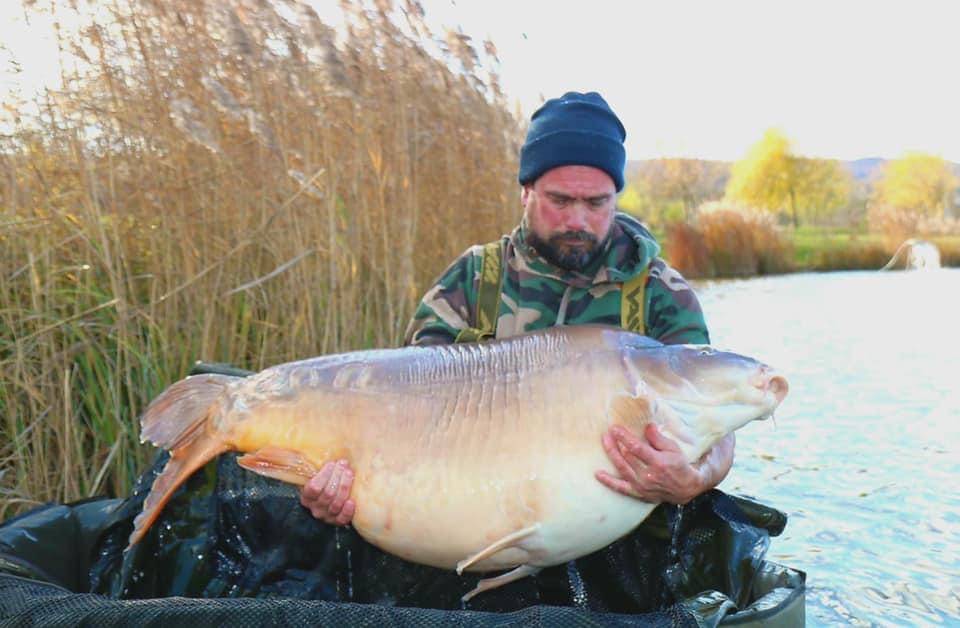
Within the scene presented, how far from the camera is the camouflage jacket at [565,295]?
2449 mm

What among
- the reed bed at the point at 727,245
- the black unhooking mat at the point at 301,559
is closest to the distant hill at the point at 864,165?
the reed bed at the point at 727,245

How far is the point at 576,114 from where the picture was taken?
2.56 metres

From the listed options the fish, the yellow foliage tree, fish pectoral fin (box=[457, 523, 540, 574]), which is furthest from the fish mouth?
the yellow foliage tree

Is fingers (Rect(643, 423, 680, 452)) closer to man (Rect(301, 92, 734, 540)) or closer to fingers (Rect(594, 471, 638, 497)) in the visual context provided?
fingers (Rect(594, 471, 638, 497))

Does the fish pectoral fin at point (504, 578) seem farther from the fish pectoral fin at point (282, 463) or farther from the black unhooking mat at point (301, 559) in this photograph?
the fish pectoral fin at point (282, 463)

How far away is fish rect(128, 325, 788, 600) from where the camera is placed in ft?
6.15

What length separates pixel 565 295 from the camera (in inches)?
100.0

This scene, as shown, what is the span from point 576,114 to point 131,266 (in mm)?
1630

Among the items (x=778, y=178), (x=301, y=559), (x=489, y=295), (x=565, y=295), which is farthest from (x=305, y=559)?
(x=778, y=178)

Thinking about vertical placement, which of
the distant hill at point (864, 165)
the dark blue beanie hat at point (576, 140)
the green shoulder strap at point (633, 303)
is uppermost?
the distant hill at point (864, 165)

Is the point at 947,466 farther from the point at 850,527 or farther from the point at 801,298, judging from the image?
the point at 801,298

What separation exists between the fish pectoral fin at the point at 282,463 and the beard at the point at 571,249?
88 cm

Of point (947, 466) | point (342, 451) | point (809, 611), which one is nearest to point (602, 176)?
point (342, 451)

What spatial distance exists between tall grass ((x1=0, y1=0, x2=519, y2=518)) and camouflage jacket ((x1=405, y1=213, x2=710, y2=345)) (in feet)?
2.69
